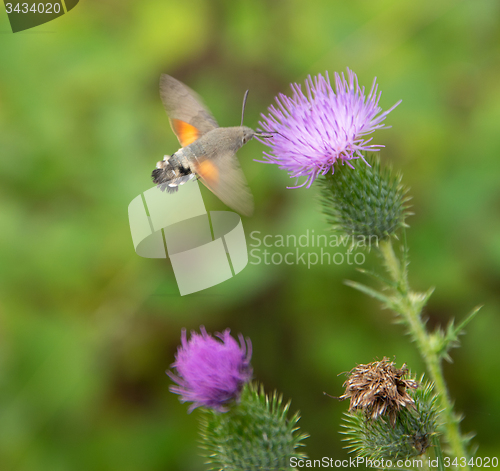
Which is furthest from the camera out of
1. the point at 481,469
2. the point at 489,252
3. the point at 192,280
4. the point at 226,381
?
the point at 192,280

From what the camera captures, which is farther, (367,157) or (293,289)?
(293,289)

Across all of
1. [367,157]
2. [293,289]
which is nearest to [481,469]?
[293,289]

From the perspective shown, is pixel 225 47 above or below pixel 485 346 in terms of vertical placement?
above

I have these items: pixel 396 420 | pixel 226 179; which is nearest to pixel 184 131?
pixel 226 179

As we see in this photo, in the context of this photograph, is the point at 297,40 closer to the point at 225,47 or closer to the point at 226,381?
the point at 225,47

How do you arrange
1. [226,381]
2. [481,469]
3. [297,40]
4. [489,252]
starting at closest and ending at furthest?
[226,381]
[481,469]
[489,252]
[297,40]

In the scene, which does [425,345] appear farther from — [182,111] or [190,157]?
[182,111]

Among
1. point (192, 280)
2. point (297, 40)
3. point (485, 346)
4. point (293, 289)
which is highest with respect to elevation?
point (297, 40)

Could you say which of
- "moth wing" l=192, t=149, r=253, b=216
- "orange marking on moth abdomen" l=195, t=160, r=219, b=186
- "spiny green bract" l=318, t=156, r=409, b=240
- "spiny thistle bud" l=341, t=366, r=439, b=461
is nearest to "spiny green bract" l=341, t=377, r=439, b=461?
"spiny thistle bud" l=341, t=366, r=439, b=461
